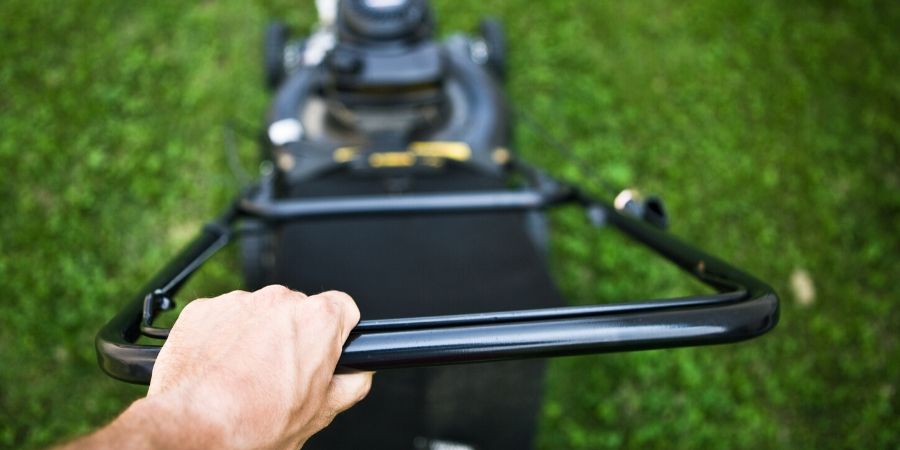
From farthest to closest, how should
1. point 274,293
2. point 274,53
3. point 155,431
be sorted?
point 274,53, point 274,293, point 155,431

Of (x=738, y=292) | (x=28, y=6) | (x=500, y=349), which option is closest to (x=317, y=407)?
(x=500, y=349)

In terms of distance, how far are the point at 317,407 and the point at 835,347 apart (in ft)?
6.15

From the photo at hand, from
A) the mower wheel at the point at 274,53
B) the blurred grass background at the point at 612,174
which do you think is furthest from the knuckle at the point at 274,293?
the mower wheel at the point at 274,53

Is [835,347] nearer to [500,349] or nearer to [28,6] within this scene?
[500,349]

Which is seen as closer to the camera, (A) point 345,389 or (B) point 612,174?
(A) point 345,389

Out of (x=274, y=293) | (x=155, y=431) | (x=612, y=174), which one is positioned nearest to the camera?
(x=155, y=431)

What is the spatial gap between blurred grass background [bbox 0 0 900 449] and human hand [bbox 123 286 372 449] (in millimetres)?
1215

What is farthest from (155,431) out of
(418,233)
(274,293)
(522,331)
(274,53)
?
(274,53)

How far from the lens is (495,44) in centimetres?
207

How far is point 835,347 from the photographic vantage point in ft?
6.57

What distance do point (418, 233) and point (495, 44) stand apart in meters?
0.95

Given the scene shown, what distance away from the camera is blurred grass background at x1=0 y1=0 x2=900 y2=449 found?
1.86m

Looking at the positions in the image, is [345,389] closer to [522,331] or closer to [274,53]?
[522,331]

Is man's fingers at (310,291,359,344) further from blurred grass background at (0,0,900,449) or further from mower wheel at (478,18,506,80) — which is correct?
mower wheel at (478,18,506,80)
